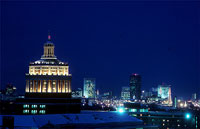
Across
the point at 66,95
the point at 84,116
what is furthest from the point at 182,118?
the point at 84,116

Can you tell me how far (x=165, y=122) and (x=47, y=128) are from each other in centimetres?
A: 6375

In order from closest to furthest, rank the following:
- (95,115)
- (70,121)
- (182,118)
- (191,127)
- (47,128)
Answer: (47,128), (70,121), (95,115), (191,127), (182,118)

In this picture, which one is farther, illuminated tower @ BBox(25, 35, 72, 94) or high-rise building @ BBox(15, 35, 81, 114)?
illuminated tower @ BBox(25, 35, 72, 94)

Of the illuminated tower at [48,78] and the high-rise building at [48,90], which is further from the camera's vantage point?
the illuminated tower at [48,78]

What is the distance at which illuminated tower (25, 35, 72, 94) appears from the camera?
86.3 metres

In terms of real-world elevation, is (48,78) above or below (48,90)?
above

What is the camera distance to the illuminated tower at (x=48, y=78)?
86.3 meters

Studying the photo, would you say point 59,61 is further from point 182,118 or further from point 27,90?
point 182,118

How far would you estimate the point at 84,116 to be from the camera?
7169 cm

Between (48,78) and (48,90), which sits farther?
(48,78)

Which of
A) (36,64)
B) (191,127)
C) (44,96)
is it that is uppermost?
(36,64)

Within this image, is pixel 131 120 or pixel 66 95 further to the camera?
pixel 66 95

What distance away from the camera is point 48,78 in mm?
86438

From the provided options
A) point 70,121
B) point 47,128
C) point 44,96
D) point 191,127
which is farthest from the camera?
point 191,127
